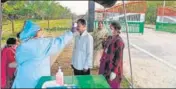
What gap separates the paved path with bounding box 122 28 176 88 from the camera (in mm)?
4340

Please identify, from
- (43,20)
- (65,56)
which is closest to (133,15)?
(65,56)

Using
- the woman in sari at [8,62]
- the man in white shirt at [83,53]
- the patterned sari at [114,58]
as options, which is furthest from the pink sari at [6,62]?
the patterned sari at [114,58]

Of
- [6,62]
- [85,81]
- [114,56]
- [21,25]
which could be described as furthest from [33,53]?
[21,25]

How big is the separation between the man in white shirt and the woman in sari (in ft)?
2.18

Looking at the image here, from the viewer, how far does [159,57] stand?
5.07 meters

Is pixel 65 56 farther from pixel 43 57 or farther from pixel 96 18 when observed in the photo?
pixel 43 57

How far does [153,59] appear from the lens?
5195 millimetres

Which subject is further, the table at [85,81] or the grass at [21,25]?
the grass at [21,25]

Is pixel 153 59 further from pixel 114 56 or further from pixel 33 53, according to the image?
pixel 33 53

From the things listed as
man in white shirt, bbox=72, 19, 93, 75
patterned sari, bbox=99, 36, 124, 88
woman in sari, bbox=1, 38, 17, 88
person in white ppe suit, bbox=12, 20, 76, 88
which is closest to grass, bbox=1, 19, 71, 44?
man in white shirt, bbox=72, 19, 93, 75

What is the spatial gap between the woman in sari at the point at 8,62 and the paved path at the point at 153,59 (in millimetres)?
1652

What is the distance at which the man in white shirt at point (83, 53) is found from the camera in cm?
325

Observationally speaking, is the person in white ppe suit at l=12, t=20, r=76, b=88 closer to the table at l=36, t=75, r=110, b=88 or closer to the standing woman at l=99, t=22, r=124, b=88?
the table at l=36, t=75, r=110, b=88

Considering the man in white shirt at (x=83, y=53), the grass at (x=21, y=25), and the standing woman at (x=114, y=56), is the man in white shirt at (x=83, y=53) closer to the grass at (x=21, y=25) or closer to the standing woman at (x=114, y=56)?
the standing woman at (x=114, y=56)
